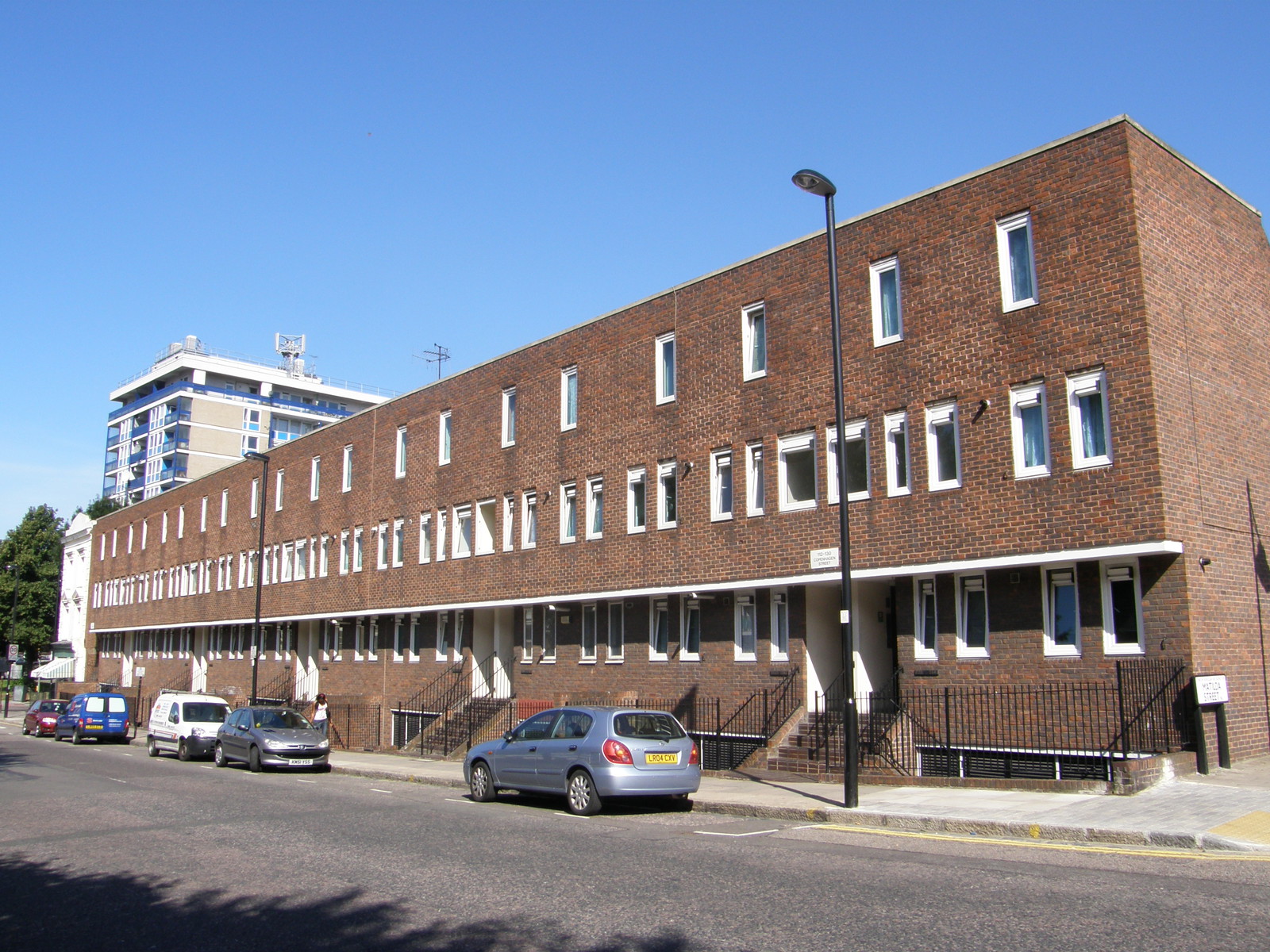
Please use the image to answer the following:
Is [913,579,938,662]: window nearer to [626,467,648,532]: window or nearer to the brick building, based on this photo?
the brick building

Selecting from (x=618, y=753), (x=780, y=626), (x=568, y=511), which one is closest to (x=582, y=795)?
(x=618, y=753)

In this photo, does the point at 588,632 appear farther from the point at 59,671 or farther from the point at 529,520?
the point at 59,671

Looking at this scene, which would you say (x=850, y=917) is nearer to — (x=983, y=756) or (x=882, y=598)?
(x=983, y=756)

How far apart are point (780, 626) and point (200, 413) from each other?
84.7 metres

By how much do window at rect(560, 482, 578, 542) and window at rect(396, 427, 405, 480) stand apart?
911cm

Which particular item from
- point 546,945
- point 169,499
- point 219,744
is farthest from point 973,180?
point 169,499

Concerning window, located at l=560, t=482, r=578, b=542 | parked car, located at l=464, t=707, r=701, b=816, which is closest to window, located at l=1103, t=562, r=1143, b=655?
parked car, located at l=464, t=707, r=701, b=816

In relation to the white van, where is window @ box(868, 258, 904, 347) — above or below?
above

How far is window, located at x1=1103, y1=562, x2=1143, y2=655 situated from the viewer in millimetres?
15961

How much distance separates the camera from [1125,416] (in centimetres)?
1614

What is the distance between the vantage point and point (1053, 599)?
55.8 feet

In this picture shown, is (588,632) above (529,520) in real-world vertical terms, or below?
below

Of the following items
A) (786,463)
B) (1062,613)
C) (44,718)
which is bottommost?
(44,718)

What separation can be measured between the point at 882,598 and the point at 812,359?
484 centimetres
